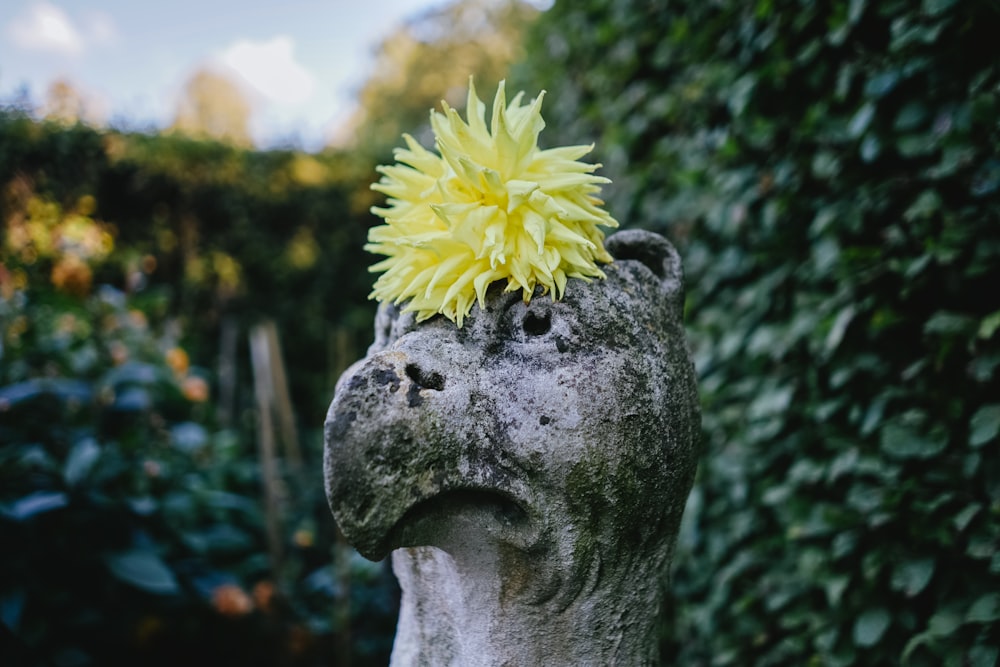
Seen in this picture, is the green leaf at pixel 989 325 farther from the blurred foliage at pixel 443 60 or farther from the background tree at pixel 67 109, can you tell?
the blurred foliage at pixel 443 60

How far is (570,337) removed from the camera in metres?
0.91

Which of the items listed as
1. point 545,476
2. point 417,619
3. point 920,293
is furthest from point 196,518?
point 920,293

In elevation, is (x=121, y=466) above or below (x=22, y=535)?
above

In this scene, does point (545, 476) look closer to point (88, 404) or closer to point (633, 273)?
point (633, 273)

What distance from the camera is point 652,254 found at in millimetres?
1121

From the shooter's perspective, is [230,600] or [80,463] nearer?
[80,463]

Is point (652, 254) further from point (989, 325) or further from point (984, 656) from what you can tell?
point (984, 656)

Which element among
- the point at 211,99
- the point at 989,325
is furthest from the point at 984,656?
the point at 211,99

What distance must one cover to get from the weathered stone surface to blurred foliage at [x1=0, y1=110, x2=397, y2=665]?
154 centimetres

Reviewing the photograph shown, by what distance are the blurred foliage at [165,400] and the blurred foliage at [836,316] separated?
1650 mm

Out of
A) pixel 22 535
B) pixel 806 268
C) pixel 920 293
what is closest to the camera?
pixel 920 293

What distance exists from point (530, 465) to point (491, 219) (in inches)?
12.7

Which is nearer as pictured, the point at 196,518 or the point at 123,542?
Result: the point at 123,542

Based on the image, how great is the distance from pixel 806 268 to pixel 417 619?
4.26ft
